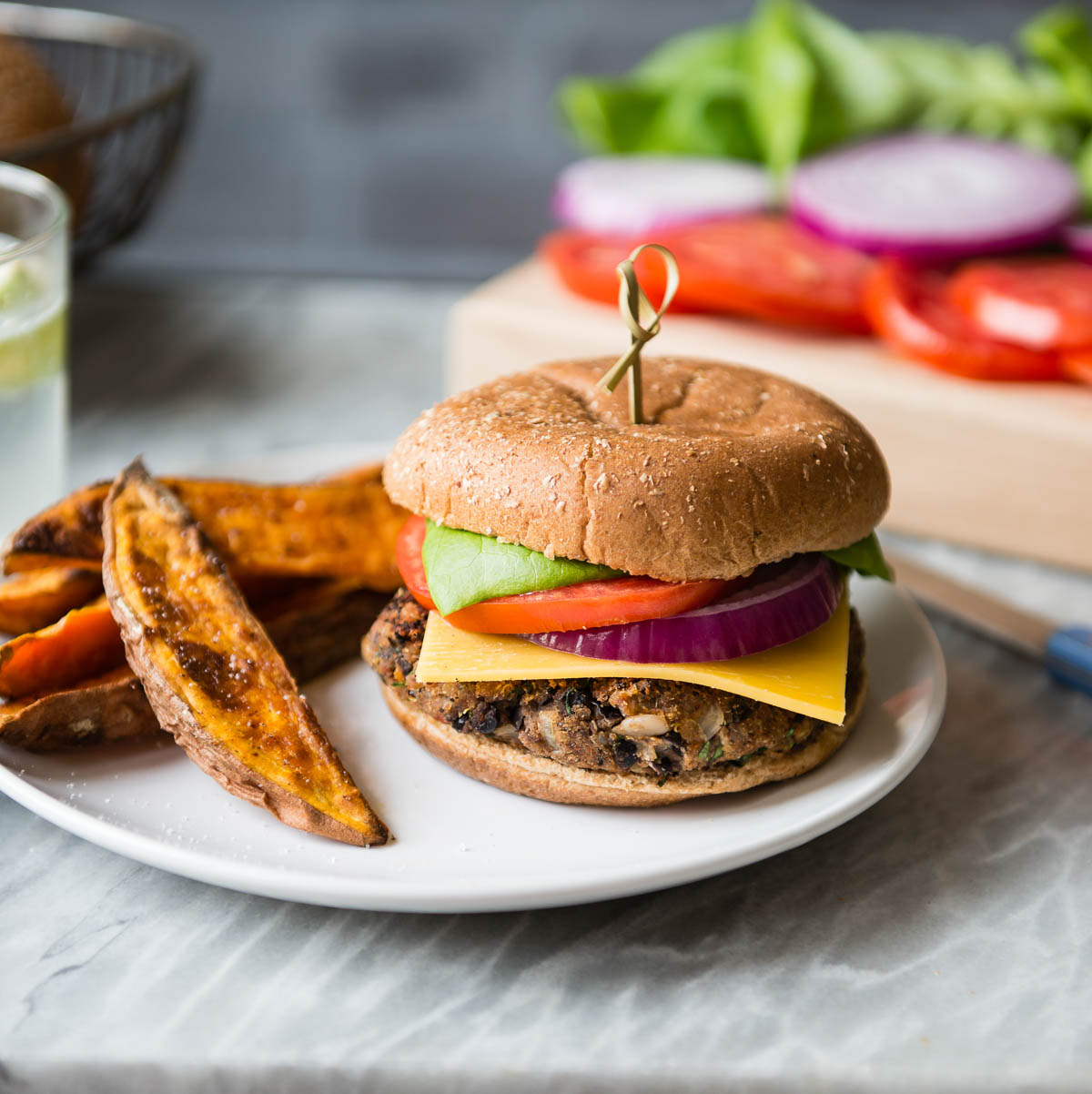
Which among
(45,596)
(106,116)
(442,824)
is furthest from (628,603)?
(106,116)

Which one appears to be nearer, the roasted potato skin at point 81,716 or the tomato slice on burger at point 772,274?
the roasted potato skin at point 81,716

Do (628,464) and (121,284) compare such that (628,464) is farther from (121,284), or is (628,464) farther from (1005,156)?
(121,284)

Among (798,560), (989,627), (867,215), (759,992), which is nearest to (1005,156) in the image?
(867,215)

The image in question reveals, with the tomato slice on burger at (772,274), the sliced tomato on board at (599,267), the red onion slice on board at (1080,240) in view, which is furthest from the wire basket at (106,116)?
the red onion slice on board at (1080,240)

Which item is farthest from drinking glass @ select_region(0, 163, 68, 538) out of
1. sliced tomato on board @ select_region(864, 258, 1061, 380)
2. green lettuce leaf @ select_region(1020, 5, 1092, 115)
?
green lettuce leaf @ select_region(1020, 5, 1092, 115)

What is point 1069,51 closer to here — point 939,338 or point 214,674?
point 939,338

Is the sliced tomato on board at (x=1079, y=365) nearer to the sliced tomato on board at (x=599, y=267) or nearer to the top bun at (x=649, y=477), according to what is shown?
the sliced tomato on board at (x=599, y=267)
